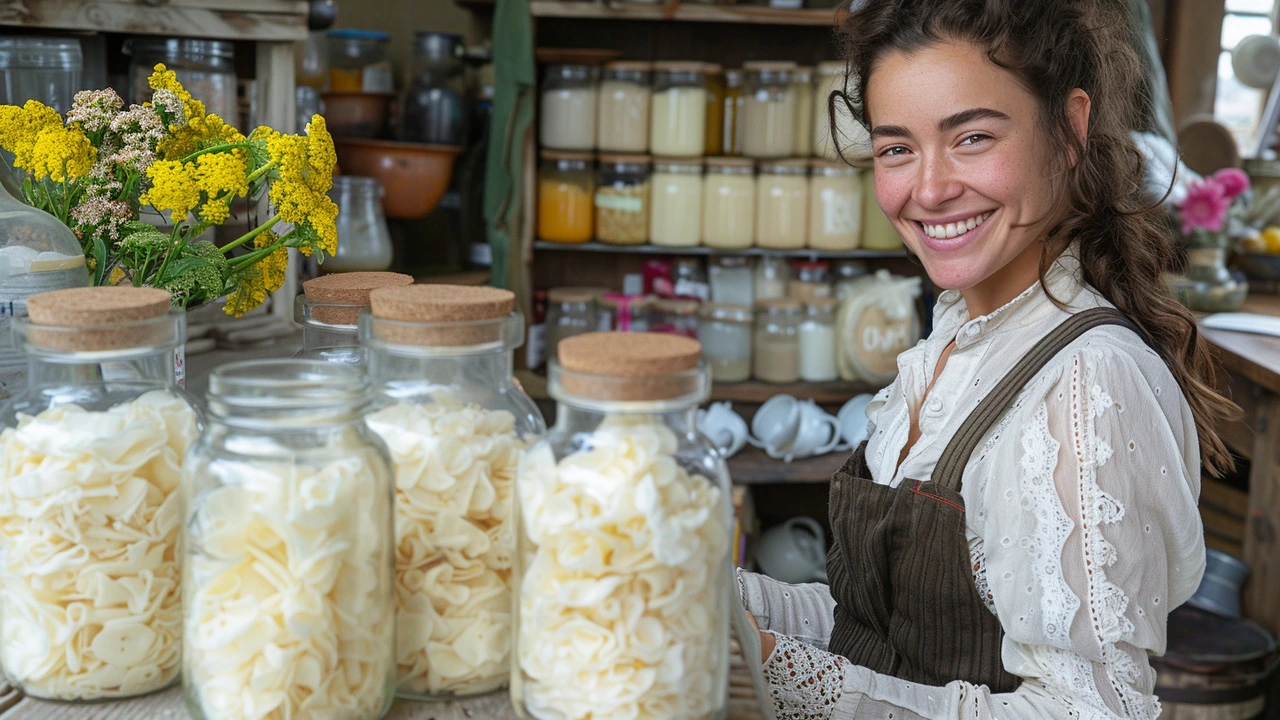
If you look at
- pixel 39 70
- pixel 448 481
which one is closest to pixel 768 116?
pixel 39 70

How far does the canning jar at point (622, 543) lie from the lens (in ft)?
1.99

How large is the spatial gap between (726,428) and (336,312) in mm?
2214

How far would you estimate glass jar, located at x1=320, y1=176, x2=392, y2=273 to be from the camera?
2.57 m

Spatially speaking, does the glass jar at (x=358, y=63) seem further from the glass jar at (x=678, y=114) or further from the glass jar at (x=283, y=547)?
the glass jar at (x=283, y=547)

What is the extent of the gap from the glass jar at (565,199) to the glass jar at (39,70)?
1.64m

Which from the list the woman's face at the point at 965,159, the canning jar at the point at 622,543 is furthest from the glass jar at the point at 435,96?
the canning jar at the point at 622,543

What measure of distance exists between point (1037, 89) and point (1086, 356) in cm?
31

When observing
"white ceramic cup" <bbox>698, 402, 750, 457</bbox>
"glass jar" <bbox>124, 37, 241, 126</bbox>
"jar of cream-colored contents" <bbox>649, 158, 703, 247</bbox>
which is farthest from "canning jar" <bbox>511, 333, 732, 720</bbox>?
"jar of cream-colored contents" <bbox>649, 158, 703, 247</bbox>

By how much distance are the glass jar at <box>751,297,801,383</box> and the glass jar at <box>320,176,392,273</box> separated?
45.0 inches

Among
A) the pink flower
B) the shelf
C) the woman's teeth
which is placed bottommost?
the shelf

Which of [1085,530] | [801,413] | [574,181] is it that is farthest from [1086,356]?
[574,181]

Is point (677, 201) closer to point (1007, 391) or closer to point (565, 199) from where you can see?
point (565, 199)

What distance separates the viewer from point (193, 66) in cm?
192

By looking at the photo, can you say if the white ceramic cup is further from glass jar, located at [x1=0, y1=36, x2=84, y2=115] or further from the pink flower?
glass jar, located at [x1=0, y1=36, x2=84, y2=115]
